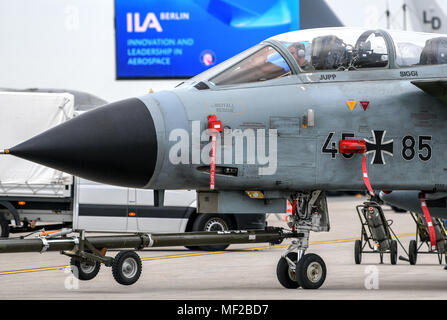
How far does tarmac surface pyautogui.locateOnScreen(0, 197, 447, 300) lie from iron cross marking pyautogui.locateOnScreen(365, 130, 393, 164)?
1.49 metres

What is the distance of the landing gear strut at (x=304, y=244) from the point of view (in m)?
9.92

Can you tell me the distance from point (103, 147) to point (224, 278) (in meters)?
3.96

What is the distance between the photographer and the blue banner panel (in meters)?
35.0

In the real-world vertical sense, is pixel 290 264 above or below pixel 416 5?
below

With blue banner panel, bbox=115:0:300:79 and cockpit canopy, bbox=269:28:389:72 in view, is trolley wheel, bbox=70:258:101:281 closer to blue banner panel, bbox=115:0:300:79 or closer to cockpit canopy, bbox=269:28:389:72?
cockpit canopy, bbox=269:28:389:72

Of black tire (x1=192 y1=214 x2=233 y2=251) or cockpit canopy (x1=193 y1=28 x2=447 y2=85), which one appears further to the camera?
black tire (x1=192 y1=214 x2=233 y2=251)

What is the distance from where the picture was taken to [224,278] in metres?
12.2

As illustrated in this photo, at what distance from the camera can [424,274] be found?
13.1m

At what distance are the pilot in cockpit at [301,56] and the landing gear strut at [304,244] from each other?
142 cm

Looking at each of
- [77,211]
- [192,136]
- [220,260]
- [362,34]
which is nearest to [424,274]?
[220,260]

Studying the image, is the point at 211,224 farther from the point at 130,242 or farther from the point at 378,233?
the point at 130,242

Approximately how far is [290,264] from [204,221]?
682cm

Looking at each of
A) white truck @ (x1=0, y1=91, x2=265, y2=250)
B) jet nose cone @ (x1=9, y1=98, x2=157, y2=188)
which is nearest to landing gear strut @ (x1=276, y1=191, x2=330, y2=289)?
jet nose cone @ (x1=9, y1=98, x2=157, y2=188)
